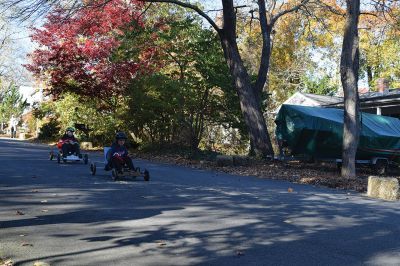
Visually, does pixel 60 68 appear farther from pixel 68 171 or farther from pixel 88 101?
pixel 68 171

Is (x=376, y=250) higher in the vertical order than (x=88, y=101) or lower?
lower

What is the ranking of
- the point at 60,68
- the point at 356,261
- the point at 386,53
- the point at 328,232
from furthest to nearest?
1. the point at 386,53
2. the point at 60,68
3. the point at 328,232
4. the point at 356,261

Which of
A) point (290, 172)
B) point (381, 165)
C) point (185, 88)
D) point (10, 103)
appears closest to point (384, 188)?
point (290, 172)

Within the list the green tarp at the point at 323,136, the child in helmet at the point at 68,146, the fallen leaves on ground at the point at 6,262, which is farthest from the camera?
the green tarp at the point at 323,136

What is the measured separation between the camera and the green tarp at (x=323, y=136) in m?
20.4

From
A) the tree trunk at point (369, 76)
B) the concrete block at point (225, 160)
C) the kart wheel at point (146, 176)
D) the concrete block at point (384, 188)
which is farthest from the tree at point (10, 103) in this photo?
the concrete block at point (384, 188)

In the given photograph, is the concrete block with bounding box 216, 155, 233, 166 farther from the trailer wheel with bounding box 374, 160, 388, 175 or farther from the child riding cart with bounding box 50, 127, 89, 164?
the trailer wheel with bounding box 374, 160, 388, 175

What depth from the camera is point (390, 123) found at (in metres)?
22.7

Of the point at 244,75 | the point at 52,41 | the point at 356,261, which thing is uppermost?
the point at 52,41

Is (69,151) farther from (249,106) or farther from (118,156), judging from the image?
(249,106)

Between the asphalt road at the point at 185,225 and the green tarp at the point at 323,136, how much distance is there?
26.3 feet

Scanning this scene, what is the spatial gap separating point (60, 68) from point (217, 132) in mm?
10064

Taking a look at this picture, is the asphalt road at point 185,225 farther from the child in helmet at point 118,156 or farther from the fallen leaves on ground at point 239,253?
the child in helmet at point 118,156

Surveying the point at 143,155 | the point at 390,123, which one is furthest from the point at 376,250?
the point at 143,155
